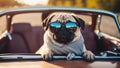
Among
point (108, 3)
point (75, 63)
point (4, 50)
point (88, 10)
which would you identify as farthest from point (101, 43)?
point (108, 3)

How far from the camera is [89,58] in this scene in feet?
18.4

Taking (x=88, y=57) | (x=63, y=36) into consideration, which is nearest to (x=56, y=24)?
(x=63, y=36)

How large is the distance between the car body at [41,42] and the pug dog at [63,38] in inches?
3.7

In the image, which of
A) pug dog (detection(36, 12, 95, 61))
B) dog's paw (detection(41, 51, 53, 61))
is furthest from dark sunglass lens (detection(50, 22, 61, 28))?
dog's paw (detection(41, 51, 53, 61))

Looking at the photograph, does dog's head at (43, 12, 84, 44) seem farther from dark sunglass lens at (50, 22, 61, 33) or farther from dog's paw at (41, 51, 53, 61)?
dog's paw at (41, 51, 53, 61)

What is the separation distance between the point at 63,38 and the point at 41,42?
1.61 meters

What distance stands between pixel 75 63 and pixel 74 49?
0.31 metres

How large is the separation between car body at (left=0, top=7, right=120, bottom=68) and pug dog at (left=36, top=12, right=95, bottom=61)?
93 mm

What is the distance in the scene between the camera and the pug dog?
556 centimetres

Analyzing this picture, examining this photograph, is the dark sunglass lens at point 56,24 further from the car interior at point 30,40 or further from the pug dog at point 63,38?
the car interior at point 30,40

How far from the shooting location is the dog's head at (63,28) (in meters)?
5.55

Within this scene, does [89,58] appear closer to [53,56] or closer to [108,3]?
[53,56]

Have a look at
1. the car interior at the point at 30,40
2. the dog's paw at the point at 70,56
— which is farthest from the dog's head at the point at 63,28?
the car interior at the point at 30,40

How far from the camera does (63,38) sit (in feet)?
18.4
